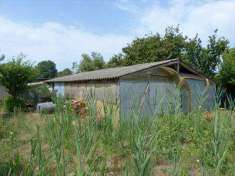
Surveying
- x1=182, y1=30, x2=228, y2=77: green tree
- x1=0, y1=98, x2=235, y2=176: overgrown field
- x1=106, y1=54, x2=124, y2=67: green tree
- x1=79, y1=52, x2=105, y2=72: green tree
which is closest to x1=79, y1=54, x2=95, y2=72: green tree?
x1=79, y1=52, x2=105, y2=72: green tree

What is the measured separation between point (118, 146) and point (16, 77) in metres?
18.6

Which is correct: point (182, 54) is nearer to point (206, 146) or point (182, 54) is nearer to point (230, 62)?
point (230, 62)

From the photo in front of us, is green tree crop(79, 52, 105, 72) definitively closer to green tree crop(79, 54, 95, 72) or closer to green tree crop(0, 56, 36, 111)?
green tree crop(79, 54, 95, 72)

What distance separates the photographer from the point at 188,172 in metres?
4.48

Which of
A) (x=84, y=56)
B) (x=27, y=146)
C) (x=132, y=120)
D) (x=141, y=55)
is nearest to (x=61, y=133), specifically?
(x=132, y=120)

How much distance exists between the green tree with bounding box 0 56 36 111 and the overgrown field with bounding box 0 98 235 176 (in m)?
15.6

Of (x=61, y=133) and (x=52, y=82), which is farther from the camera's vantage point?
(x=52, y=82)

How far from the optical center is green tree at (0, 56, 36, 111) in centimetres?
2152

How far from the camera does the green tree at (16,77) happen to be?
70.6ft

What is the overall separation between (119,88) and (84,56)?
29034mm

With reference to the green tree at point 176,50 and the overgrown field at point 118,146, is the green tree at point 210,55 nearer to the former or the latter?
the green tree at point 176,50

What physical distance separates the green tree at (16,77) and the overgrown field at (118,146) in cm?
1557

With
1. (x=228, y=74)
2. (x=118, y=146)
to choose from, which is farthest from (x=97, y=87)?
(x=118, y=146)

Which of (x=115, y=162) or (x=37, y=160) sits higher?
(x=37, y=160)
